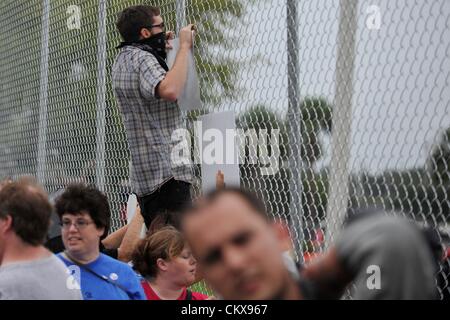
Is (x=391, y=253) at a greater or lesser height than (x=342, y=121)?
lesser

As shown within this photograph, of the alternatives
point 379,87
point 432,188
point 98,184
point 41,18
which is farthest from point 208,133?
point 41,18

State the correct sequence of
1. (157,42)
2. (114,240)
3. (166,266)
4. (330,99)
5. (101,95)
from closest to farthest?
(166,266) < (330,99) < (157,42) < (114,240) < (101,95)

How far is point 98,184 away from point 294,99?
2699mm

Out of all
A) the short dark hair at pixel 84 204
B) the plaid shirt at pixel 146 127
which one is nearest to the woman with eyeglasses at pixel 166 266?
the short dark hair at pixel 84 204

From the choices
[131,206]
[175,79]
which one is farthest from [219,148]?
[131,206]

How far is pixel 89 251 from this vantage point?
3682mm

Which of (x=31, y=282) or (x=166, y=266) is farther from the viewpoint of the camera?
(x=166, y=266)

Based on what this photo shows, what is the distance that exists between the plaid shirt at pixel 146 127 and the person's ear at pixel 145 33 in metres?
0.09

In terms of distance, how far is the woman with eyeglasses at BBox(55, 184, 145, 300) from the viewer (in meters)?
3.61

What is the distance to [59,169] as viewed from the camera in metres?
7.98

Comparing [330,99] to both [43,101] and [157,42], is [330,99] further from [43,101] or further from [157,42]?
[43,101]

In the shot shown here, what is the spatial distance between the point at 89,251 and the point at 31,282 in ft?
3.51

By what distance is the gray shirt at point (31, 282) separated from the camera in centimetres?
261

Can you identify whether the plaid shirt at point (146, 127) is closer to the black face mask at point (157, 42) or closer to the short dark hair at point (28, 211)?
the black face mask at point (157, 42)
